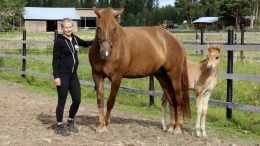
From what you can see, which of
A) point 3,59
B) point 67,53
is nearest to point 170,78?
point 67,53

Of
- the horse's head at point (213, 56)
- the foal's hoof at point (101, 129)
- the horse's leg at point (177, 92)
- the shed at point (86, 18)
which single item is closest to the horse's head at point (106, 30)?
the foal's hoof at point (101, 129)

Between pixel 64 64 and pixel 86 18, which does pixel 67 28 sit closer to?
pixel 64 64

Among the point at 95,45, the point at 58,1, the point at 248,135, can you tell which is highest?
the point at 58,1

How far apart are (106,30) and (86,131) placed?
166 cm

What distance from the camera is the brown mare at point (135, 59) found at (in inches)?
249

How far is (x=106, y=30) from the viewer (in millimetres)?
6230

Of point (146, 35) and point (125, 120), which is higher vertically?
point (146, 35)

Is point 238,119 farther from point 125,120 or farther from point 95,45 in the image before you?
point 95,45

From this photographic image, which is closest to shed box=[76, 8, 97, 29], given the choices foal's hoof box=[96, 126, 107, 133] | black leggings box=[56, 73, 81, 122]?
black leggings box=[56, 73, 81, 122]

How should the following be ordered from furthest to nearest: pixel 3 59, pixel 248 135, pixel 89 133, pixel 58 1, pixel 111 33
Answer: pixel 58 1 < pixel 3 59 < pixel 248 135 < pixel 89 133 < pixel 111 33

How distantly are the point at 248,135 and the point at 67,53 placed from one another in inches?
127

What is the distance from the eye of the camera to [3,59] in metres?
17.4

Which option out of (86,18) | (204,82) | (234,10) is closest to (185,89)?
(204,82)

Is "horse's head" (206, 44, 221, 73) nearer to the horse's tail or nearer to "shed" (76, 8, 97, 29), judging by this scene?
the horse's tail
